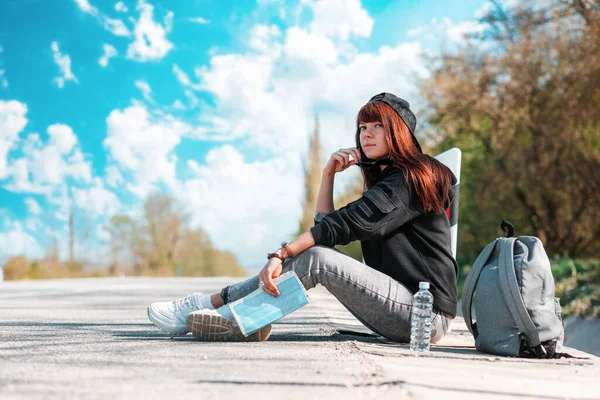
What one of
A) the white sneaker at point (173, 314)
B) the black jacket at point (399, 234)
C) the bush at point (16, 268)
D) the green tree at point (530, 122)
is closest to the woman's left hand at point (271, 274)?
the black jacket at point (399, 234)

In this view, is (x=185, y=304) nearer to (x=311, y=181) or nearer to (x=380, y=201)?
(x=380, y=201)

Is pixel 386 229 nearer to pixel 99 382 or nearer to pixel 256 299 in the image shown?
pixel 256 299

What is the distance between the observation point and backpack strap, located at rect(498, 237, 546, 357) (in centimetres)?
359

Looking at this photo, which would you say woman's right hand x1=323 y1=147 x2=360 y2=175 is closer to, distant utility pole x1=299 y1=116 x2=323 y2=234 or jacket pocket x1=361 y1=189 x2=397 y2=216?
jacket pocket x1=361 y1=189 x2=397 y2=216

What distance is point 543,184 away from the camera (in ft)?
58.3

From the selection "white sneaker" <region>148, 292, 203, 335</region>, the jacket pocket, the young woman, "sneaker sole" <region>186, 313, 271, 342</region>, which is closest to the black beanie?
the young woman

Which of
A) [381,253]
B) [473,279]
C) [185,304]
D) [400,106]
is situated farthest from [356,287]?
[400,106]

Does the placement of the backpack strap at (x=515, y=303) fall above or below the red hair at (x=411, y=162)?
below

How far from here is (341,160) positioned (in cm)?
453

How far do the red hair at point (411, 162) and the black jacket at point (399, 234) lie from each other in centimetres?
5

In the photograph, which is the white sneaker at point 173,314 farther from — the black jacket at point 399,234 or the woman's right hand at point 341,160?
the woman's right hand at point 341,160

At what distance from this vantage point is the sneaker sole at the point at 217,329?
3.78 meters

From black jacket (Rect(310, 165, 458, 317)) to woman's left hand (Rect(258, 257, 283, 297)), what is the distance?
0.25 meters

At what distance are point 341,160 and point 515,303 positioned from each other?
4.74 feet
